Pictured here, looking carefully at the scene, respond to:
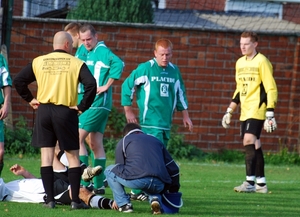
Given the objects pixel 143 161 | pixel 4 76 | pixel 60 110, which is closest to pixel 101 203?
pixel 143 161

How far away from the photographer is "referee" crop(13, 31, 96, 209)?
8.59 m

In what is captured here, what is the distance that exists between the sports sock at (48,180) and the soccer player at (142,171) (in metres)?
0.61

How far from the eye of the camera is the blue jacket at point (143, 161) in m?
8.37

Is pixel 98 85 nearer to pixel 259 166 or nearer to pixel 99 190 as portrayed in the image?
pixel 99 190

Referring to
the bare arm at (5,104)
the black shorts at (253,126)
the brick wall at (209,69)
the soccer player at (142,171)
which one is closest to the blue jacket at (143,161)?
the soccer player at (142,171)

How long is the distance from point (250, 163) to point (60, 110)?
12.8ft

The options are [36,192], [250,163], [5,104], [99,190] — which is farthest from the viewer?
[250,163]

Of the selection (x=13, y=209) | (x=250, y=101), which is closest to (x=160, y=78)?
(x=250, y=101)

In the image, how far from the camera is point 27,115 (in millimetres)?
15797

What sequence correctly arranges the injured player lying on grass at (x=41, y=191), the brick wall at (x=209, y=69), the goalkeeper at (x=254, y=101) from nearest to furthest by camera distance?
the injured player lying on grass at (x=41, y=191) → the goalkeeper at (x=254, y=101) → the brick wall at (x=209, y=69)

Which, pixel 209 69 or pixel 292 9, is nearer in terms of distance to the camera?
pixel 209 69

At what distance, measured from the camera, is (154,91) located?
1023cm

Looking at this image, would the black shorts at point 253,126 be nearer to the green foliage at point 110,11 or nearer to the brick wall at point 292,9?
the green foliage at point 110,11

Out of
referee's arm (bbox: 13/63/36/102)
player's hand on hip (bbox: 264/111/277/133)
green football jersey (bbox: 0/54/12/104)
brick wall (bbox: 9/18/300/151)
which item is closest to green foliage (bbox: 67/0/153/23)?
brick wall (bbox: 9/18/300/151)
